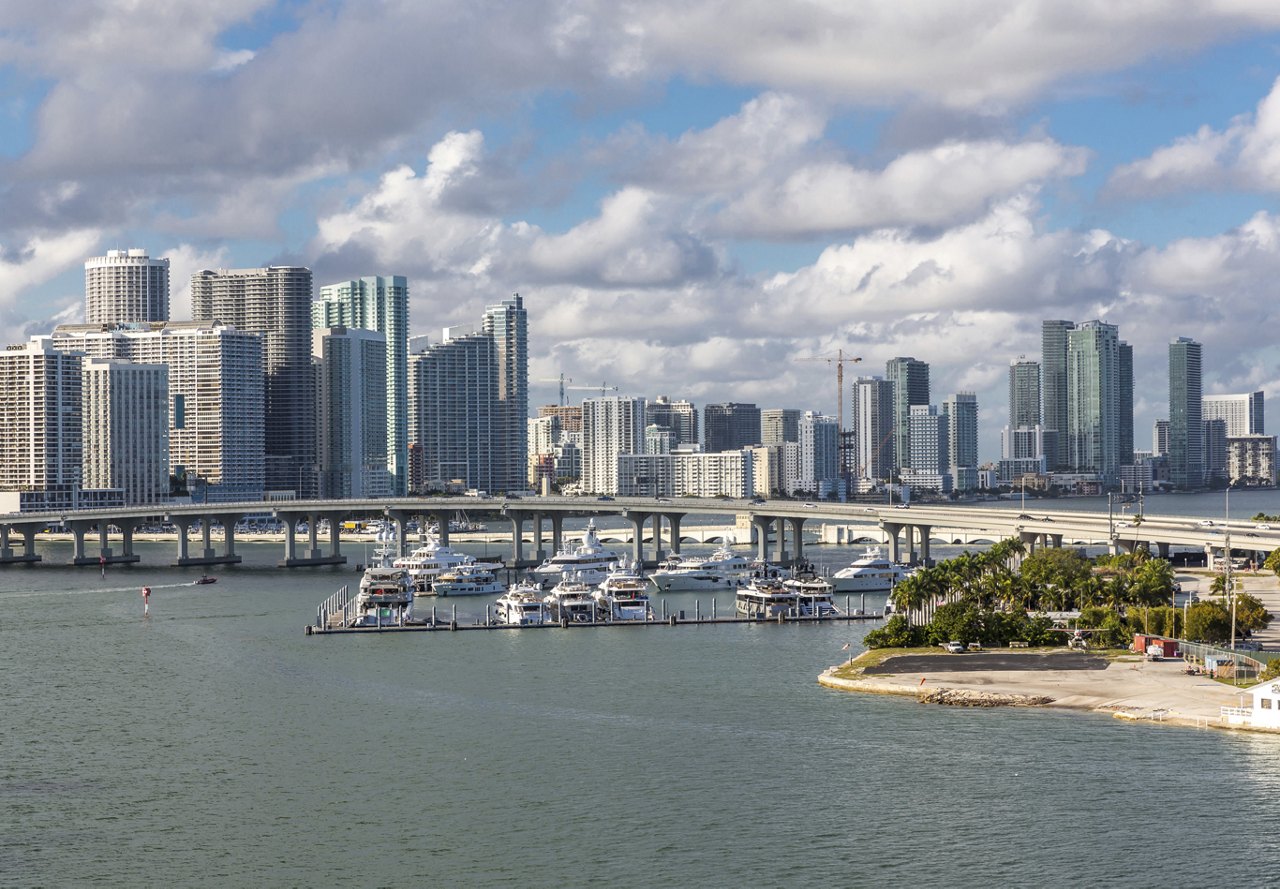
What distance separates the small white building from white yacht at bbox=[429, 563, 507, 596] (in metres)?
93.0

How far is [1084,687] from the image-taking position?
89.2 m

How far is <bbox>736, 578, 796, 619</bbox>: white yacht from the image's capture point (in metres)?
138

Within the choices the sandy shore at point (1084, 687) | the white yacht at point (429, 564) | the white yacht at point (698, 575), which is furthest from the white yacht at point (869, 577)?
the sandy shore at point (1084, 687)

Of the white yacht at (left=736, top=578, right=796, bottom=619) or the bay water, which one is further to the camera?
the white yacht at (left=736, top=578, right=796, bottom=619)

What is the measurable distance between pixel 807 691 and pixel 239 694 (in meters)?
31.5

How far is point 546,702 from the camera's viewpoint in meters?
91.8

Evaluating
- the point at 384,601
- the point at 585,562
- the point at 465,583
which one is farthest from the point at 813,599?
the point at 465,583

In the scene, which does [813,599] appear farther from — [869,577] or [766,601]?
[869,577]

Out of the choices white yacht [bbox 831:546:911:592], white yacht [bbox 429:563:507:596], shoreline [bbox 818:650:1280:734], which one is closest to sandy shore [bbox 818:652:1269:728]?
shoreline [bbox 818:650:1280:734]

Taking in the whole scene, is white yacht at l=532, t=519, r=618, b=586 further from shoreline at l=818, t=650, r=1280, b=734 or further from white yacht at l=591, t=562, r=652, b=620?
shoreline at l=818, t=650, r=1280, b=734

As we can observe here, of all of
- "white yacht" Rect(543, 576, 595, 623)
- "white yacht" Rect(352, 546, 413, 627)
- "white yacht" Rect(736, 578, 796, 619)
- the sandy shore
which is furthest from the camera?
"white yacht" Rect(736, 578, 796, 619)

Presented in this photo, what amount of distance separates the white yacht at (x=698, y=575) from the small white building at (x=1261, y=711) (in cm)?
8632

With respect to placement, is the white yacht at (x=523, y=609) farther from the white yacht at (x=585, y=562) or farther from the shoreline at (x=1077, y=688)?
the shoreline at (x=1077, y=688)

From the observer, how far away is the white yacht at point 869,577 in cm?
16388
